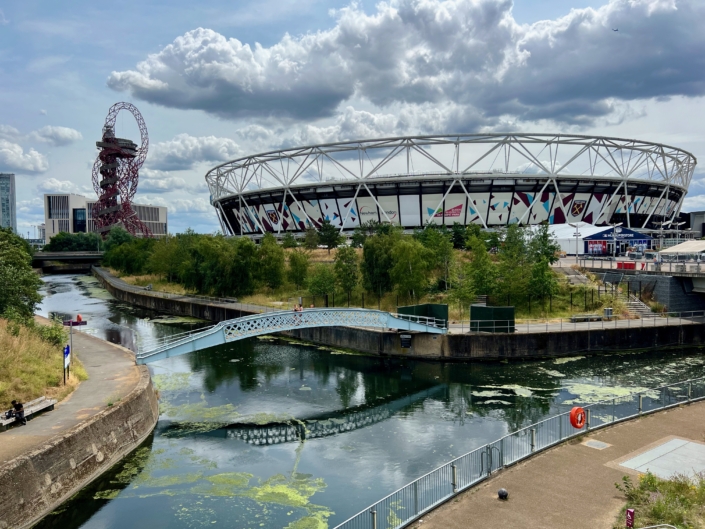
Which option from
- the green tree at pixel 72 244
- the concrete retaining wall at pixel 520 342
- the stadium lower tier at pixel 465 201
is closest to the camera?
the concrete retaining wall at pixel 520 342

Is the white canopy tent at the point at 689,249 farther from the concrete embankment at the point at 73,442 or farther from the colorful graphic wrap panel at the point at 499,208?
the concrete embankment at the point at 73,442

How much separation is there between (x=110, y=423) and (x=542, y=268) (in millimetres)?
29938

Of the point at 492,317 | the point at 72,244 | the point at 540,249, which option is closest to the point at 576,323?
the point at 492,317

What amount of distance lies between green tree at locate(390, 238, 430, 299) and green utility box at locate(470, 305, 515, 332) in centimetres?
888

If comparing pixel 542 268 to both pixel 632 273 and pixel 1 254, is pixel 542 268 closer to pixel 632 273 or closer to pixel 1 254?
pixel 632 273

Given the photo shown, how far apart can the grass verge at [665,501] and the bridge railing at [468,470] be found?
8.22ft

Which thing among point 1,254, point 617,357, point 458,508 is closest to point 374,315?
point 617,357

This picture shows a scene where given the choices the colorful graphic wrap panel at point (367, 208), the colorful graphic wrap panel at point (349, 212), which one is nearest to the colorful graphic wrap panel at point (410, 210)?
the colorful graphic wrap panel at point (367, 208)

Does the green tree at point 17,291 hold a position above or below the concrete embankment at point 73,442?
above

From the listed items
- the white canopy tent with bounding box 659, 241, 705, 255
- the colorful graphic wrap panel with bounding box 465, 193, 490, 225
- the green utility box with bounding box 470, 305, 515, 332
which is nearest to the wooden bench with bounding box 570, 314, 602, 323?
the green utility box with bounding box 470, 305, 515, 332

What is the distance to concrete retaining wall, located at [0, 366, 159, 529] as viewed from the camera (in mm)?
12438

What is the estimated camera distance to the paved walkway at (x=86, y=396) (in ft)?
46.1

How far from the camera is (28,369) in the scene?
59.2 ft

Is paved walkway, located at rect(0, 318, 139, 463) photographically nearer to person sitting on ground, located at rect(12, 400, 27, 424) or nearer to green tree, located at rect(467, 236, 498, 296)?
person sitting on ground, located at rect(12, 400, 27, 424)
